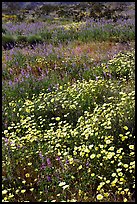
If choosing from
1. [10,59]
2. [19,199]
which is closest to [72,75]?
[10,59]

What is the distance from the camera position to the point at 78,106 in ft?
17.2

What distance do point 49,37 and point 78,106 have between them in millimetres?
7311

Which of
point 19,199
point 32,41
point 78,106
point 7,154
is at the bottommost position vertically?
point 19,199

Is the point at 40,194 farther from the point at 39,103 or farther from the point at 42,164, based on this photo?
the point at 39,103

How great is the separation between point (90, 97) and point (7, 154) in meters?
1.85

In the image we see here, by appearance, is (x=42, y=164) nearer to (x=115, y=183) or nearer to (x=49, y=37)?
(x=115, y=183)

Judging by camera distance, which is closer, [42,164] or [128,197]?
[128,197]

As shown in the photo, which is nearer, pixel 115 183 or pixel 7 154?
pixel 115 183

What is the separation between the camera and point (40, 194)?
3.42 meters

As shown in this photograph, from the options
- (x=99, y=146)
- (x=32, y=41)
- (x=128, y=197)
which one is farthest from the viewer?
(x=32, y=41)

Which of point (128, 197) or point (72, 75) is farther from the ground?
point (72, 75)

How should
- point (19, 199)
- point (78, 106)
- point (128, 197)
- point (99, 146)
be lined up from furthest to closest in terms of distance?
1. point (78, 106)
2. point (99, 146)
3. point (19, 199)
4. point (128, 197)

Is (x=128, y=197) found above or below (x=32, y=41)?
below

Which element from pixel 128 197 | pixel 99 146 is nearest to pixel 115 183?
pixel 128 197
